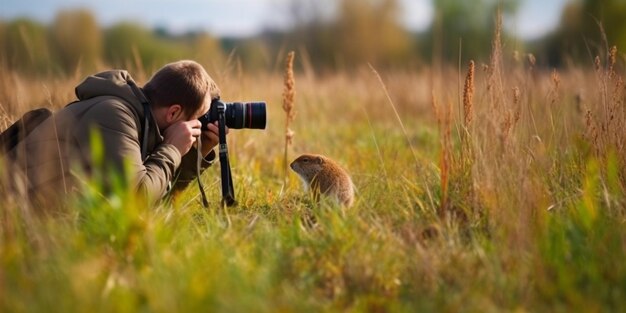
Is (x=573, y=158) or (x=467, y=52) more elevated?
(x=573, y=158)

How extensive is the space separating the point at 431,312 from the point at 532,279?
501 millimetres

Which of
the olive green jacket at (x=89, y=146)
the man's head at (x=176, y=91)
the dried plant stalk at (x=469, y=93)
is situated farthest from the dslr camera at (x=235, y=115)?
the dried plant stalk at (x=469, y=93)

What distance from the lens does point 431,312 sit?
7.20 ft

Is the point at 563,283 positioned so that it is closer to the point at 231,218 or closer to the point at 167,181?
the point at 231,218

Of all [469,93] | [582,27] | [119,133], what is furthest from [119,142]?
[582,27]

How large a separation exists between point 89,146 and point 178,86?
1.82 ft

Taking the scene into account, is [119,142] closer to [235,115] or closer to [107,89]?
[107,89]

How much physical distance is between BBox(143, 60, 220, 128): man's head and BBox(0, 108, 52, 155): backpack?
543mm

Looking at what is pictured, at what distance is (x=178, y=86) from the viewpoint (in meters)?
3.25

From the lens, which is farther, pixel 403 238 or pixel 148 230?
pixel 403 238

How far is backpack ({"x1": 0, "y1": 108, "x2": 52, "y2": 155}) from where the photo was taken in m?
3.15

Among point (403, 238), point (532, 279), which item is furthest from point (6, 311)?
point (532, 279)

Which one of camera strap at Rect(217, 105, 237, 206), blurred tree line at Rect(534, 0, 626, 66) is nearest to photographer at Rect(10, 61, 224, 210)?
camera strap at Rect(217, 105, 237, 206)

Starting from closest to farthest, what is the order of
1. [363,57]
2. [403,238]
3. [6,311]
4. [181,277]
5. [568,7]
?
[6,311], [181,277], [403,238], [568,7], [363,57]
